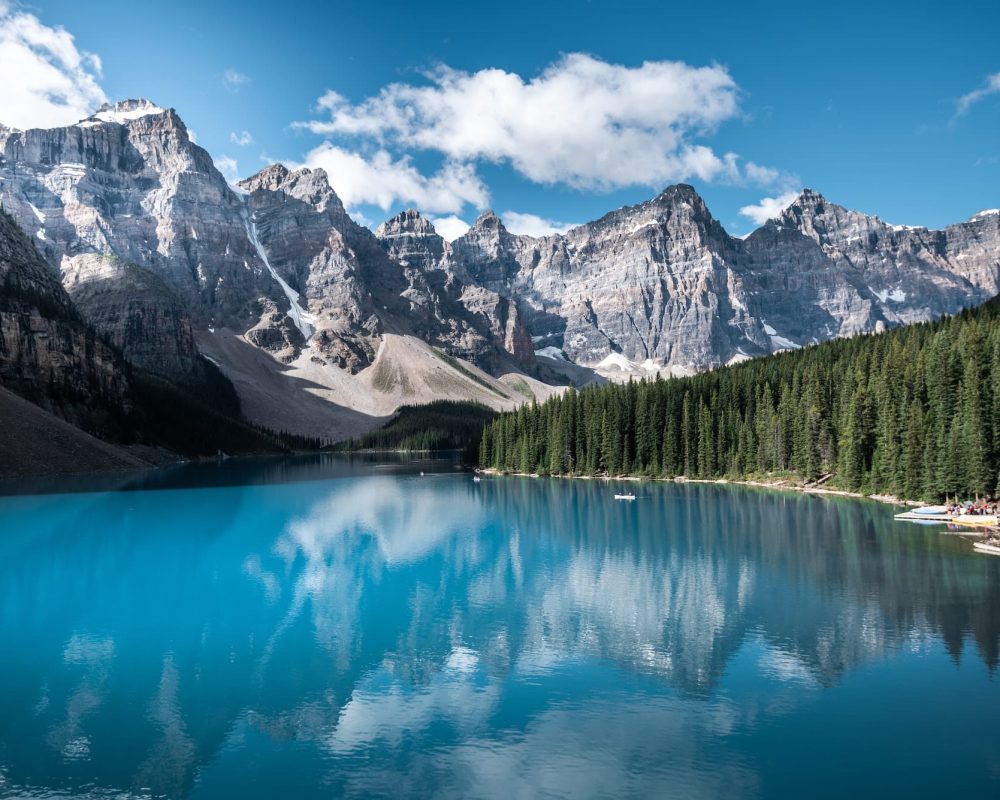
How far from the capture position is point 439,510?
8156 cm

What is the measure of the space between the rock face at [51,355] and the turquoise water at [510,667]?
345ft

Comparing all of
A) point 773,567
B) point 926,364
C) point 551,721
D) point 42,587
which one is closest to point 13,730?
point 551,721

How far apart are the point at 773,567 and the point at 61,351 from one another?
159m

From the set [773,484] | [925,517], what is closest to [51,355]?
[773,484]

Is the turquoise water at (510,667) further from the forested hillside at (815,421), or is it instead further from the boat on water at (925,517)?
the forested hillside at (815,421)

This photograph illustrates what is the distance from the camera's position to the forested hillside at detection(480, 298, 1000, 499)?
65438 mm

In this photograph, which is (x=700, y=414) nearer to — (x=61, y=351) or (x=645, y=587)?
(x=645, y=587)

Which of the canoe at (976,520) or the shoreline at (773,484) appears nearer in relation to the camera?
the canoe at (976,520)

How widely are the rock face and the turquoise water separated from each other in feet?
345

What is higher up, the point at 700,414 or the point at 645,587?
the point at 700,414

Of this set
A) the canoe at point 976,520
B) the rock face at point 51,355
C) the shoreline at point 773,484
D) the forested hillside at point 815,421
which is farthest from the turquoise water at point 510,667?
the rock face at point 51,355

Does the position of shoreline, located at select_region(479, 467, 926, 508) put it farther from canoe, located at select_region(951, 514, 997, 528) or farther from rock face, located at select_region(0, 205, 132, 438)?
rock face, located at select_region(0, 205, 132, 438)

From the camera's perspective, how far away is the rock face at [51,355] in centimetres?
14500

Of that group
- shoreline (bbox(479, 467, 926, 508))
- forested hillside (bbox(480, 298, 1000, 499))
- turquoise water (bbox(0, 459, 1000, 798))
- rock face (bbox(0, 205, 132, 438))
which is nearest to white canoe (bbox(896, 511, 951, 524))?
turquoise water (bbox(0, 459, 1000, 798))
